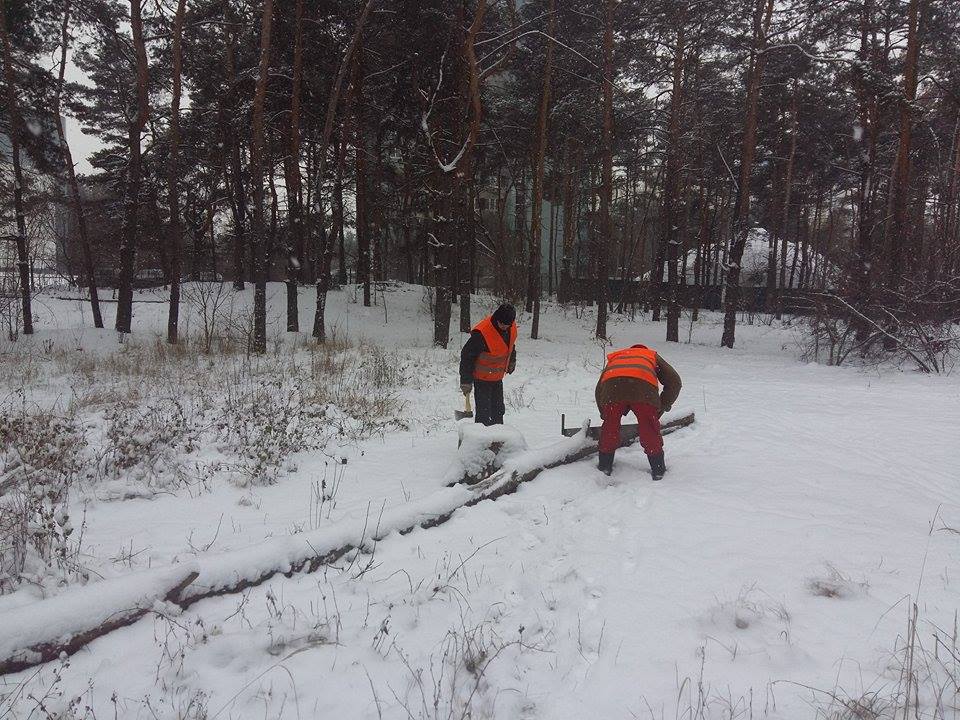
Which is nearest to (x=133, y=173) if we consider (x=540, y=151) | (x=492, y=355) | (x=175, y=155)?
(x=175, y=155)

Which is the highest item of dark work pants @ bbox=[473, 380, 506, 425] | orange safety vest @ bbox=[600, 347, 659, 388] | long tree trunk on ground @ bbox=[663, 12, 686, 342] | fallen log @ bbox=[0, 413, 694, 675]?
long tree trunk on ground @ bbox=[663, 12, 686, 342]

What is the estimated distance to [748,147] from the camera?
50.9ft

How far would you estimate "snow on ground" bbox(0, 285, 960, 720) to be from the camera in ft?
7.22

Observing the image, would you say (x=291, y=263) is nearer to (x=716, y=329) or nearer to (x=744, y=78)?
(x=744, y=78)

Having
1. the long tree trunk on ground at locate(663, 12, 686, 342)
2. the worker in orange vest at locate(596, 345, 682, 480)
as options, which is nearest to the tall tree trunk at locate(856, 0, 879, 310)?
the long tree trunk on ground at locate(663, 12, 686, 342)

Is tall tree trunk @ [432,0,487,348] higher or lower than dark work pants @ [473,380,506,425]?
higher

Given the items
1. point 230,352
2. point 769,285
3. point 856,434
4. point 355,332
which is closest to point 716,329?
point 769,285

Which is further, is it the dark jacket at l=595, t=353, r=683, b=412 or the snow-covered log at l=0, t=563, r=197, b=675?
the dark jacket at l=595, t=353, r=683, b=412

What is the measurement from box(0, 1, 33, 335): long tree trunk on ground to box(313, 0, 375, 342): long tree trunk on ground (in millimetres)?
8218

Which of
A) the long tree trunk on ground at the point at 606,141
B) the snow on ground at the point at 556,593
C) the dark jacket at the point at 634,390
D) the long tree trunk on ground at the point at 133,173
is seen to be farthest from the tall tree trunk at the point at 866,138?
the long tree trunk on ground at the point at 133,173

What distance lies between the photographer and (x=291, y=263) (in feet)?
52.7

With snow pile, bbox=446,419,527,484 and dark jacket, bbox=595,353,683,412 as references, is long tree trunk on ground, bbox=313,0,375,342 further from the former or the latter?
dark jacket, bbox=595,353,683,412

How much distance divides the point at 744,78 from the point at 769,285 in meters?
14.3

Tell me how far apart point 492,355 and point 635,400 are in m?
1.79
